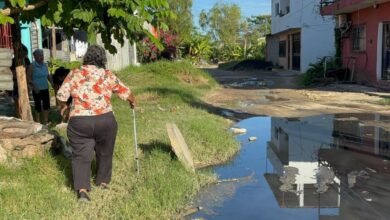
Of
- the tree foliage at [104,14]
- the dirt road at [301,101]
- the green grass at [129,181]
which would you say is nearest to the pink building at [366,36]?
the dirt road at [301,101]

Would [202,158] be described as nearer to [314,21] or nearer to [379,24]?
[379,24]

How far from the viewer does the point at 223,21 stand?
232ft

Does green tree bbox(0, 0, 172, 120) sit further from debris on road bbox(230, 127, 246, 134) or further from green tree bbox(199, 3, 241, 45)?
green tree bbox(199, 3, 241, 45)

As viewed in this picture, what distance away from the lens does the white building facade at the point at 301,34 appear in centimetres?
3042

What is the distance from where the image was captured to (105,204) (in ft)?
16.7

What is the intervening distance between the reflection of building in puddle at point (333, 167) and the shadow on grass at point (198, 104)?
1.83 meters

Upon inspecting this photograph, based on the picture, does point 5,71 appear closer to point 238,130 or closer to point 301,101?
point 238,130

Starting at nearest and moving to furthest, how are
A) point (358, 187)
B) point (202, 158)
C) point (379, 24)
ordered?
point (358, 187) < point (202, 158) < point (379, 24)

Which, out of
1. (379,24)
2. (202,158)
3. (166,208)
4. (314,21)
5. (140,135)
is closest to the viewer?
(166,208)

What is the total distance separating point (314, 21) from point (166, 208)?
2780cm

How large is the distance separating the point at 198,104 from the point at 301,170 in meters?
7.68

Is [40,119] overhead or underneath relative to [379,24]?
underneath

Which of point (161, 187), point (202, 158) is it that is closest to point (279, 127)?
point (202, 158)

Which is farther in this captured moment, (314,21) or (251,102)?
(314,21)
